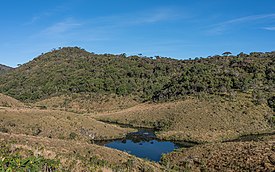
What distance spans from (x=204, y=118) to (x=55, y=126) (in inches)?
1034

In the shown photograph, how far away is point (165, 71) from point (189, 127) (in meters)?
64.2

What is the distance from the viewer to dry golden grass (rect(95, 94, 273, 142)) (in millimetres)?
44938

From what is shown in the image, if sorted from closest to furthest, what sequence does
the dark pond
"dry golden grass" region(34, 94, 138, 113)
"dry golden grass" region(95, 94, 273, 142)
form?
the dark pond < "dry golden grass" region(95, 94, 273, 142) < "dry golden grass" region(34, 94, 138, 113)

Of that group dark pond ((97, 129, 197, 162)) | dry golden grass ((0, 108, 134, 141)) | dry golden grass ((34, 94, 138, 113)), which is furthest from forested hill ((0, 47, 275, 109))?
dry golden grass ((0, 108, 134, 141))

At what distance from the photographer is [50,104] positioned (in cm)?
9119

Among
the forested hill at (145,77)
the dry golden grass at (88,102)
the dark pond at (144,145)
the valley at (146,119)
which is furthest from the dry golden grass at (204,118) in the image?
the dry golden grass at (88,102)

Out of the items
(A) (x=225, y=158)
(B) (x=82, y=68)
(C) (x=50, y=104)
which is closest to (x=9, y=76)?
(B) (x=82, y=68)

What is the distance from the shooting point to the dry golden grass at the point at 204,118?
4494 centimetres

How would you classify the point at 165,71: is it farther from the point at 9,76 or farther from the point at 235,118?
the point at 9,76

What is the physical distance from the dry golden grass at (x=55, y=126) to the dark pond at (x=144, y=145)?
2540 mm

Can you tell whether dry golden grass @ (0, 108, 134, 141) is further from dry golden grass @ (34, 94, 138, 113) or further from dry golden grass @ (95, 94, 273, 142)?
dry golden grass @ (34, 94, 138, 113)

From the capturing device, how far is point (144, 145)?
4006cm

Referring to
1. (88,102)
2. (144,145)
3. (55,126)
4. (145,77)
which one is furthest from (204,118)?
(145,77)

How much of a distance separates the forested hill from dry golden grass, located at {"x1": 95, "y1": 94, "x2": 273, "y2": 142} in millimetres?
5406
